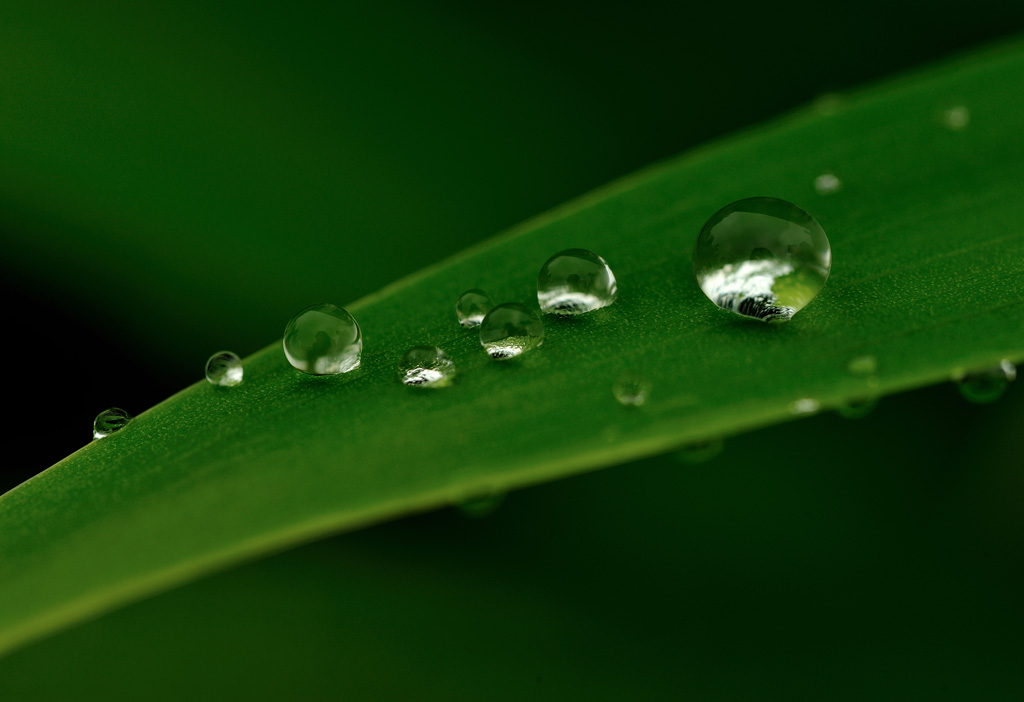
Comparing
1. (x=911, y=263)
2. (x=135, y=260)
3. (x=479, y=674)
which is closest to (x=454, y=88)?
(x=135, y=260)

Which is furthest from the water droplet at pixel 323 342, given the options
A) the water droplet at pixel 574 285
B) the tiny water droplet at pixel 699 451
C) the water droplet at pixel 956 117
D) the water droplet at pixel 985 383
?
the water droplet at pixel 956 117

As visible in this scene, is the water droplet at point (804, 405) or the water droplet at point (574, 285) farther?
the water droplet at point (574, 285)

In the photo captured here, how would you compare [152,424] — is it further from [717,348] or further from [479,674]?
[479,674]

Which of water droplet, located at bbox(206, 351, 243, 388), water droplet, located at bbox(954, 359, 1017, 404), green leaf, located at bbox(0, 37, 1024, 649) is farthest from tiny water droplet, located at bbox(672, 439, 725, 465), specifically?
water droplet, located at bbox(206, 351, 243, 388)

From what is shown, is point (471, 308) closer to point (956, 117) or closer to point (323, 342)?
point (323, 342)

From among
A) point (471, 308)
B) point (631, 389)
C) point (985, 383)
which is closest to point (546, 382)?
point (631, 389)

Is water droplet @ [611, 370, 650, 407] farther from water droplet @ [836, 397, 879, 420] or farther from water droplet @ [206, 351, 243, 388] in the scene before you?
water droplet @ [206, 351, 243, 388]

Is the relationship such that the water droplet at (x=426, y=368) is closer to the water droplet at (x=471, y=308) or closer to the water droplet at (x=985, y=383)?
the water droplet at (x=471, y=308)
